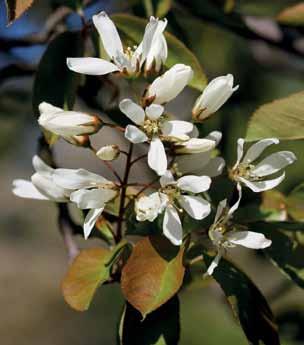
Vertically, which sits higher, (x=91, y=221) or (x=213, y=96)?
(x=213, y=96)

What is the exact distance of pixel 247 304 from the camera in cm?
104

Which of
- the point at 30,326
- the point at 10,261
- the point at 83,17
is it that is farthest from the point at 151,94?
the point at 10,261

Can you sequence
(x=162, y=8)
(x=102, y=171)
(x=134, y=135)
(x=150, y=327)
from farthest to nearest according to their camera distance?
(x=102, y=171) < (x=162, y=8) < (x=150, y=327) < (x=134, y=135)

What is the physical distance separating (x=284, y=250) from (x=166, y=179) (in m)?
0.28

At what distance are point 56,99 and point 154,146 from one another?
0.22 meters

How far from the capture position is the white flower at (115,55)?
0.97m

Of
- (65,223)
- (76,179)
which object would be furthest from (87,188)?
(65,223)

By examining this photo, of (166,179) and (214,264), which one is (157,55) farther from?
(214,264)

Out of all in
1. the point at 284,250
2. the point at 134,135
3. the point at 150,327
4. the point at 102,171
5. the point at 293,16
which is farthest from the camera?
the point at 102,171

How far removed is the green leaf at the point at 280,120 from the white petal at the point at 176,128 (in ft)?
0.27

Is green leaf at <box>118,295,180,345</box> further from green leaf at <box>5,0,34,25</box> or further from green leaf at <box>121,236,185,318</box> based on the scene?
green leaf at <box>5,0,34,25</box>

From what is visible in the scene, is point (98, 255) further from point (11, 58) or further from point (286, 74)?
point (286, 74)

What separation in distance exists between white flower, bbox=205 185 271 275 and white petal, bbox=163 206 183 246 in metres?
0.05

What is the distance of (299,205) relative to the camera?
1243mm
